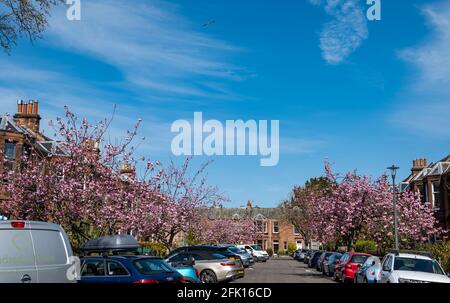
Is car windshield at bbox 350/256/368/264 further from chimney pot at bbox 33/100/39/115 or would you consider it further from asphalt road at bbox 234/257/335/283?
chimney pot at bbox 33/100/39/115

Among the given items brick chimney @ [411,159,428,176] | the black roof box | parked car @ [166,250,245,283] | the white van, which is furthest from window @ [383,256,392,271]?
brick chimney @ [411,159,428,176]

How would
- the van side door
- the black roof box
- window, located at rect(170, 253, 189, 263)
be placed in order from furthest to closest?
window, located at rect(170, 253, 189, 263)
the black roof box
the van side door

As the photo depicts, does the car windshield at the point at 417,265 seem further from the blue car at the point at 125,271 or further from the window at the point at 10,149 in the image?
the window at the point at 10,149

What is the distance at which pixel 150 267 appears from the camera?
Result: 1239 centimetres

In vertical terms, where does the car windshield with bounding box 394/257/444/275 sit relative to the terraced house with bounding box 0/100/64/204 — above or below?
below

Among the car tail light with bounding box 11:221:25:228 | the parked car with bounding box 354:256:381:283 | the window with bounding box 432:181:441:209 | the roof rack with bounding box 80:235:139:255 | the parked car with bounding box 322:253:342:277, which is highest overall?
the window with bounding box 432:181:441:209

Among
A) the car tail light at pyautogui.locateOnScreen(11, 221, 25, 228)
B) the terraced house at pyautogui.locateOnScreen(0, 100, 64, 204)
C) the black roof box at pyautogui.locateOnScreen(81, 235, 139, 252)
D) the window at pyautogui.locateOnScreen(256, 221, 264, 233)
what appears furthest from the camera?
the window at pyautogui.locateOnScreen(256, 221, 264, 233)

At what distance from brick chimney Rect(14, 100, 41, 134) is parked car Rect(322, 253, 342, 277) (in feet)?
76.4

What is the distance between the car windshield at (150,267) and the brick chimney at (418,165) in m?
46.8

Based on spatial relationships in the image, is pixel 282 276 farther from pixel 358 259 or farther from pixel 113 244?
pixel 113 244

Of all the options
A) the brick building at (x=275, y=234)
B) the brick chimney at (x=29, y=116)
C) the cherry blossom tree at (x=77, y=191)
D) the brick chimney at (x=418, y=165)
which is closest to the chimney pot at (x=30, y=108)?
the brick chimney at (x=29, y=116)

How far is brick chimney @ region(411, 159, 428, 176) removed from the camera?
54.8 metres

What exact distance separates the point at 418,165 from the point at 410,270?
42.4 metres

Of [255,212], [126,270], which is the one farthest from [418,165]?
[255,212]
